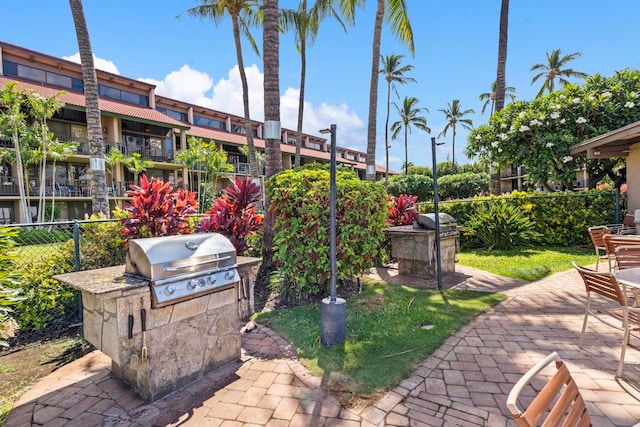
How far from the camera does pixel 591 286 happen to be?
3.04 meters

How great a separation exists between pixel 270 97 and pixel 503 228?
7.15 metres

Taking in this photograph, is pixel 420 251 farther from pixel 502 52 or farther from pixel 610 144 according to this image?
pixel 502 52

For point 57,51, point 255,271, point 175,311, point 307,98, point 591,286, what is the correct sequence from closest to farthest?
point 175,311
point 591,286
point 255,271
point 307,98
point 57,51

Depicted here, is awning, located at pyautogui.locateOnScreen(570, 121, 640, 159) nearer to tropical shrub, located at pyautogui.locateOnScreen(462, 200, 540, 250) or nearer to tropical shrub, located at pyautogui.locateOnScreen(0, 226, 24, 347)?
tropical shrub, located at pyautogui.locateOnScreen(462, 200, 540, 250)

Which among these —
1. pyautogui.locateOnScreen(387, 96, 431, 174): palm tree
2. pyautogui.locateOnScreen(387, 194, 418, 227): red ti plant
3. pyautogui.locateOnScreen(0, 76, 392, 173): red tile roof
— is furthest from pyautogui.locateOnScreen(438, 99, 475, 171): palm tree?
pyautogui.locateOnScreen(387, 194, 418, 227): red ti plant

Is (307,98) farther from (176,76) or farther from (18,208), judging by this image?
(18,208)

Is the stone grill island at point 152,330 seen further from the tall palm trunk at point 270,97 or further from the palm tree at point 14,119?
the palm tree at point 14,119

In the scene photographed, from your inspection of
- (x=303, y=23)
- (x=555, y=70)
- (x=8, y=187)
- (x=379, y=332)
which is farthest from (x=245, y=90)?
(x=555, y=70)

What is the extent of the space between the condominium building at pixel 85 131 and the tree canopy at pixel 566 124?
1024 cm

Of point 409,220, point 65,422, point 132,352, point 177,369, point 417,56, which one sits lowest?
point 65,422

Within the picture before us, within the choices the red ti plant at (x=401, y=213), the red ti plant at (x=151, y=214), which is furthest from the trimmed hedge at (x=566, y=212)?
the red ti plant at (x=151, y=214)

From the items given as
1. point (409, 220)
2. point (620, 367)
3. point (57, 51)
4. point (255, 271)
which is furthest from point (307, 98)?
point (620, 367)

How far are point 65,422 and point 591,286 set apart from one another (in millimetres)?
4738

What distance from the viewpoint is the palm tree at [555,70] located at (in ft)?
97.5
